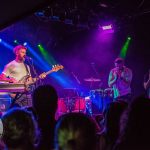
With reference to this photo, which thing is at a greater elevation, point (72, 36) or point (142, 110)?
point (72, 36)

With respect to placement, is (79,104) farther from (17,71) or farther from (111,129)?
(111,129)

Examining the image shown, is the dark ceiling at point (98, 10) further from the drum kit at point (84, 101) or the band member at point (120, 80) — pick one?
the drum kit at point (84, 101)

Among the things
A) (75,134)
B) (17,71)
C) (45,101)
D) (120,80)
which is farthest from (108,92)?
(75,134)

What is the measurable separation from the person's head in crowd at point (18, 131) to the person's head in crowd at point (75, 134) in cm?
22

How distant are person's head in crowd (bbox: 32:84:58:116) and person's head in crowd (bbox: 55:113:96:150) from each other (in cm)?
106

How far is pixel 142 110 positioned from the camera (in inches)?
94.9

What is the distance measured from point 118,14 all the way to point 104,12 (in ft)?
1.70

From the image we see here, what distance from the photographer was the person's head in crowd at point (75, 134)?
189cm

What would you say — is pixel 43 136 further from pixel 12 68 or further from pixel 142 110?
pixel 12 68

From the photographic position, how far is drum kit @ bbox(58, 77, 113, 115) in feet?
33.5

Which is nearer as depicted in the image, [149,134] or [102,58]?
[149,134]

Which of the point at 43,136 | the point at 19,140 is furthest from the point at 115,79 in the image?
the point at 19,140

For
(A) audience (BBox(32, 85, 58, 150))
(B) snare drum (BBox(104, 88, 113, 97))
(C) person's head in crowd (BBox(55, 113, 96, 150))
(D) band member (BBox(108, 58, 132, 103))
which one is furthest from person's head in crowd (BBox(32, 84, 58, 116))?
(B) snare drum (BBox(104, 88, 113, 97))

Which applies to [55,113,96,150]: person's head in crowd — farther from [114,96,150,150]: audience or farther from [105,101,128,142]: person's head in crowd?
[105,101,128,142]: person's head in crowd
